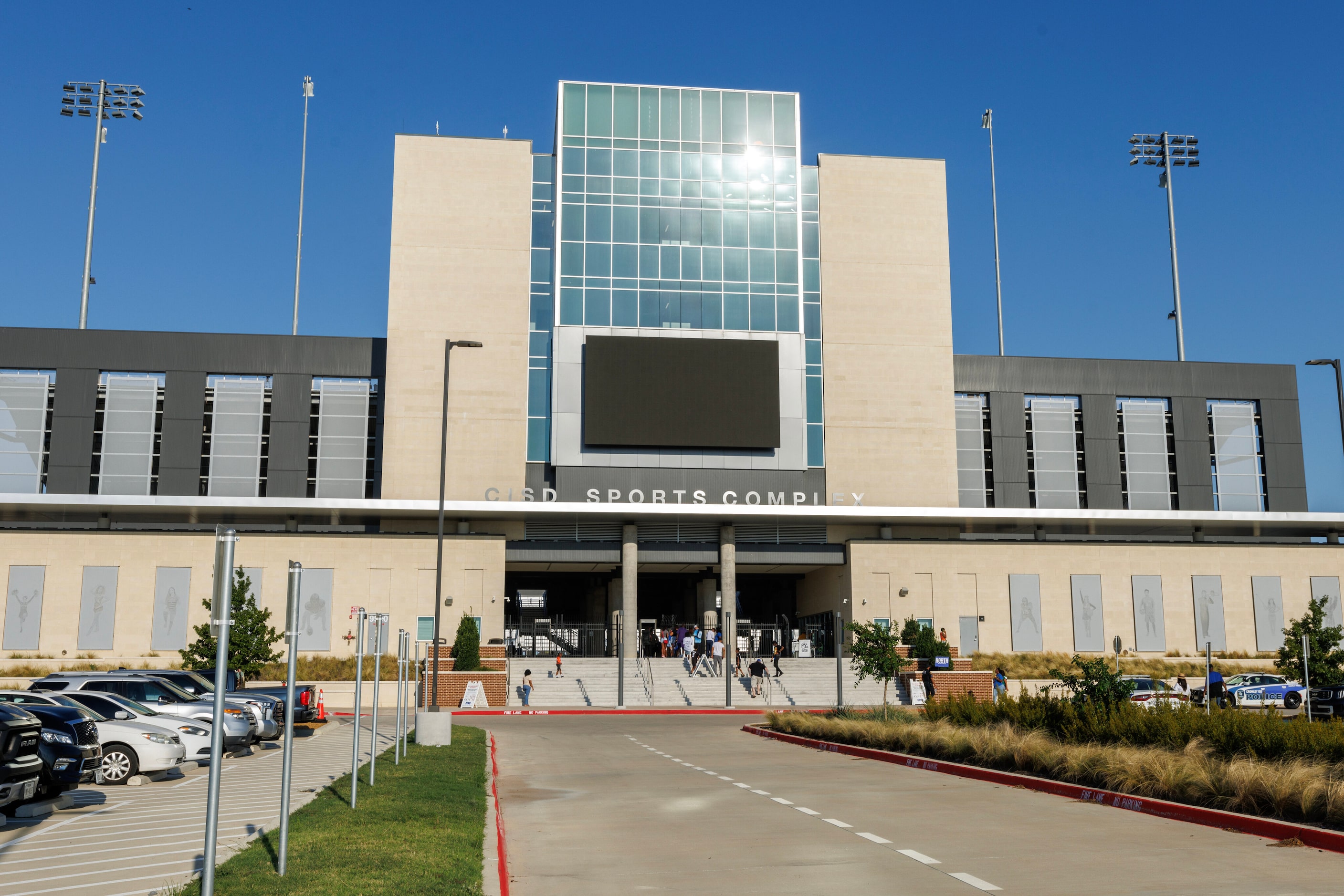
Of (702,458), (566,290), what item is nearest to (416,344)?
(566,290)

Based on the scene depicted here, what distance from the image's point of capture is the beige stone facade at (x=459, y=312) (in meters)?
55.7

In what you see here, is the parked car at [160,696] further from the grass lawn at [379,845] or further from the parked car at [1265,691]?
the parked car at [1265,691]

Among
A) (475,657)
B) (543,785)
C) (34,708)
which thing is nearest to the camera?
(34,708)

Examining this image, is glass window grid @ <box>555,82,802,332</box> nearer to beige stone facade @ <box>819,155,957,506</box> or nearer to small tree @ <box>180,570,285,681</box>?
beige stone facade @ <box>819,155,957,506</box>

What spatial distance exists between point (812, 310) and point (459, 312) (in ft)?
56.5

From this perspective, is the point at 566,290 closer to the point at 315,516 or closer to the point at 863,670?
the point at 315,516

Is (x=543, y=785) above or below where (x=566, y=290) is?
below

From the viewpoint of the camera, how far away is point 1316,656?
38.7m

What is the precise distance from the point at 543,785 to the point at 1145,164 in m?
60.8

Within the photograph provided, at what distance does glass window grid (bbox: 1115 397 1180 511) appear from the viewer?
6219cm

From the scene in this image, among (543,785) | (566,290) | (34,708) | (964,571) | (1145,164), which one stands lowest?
(543,785)

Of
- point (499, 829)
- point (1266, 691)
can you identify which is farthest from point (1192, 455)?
point (499, 829)

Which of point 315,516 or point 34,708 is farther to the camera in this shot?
point 315,516

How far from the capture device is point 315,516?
184ft
